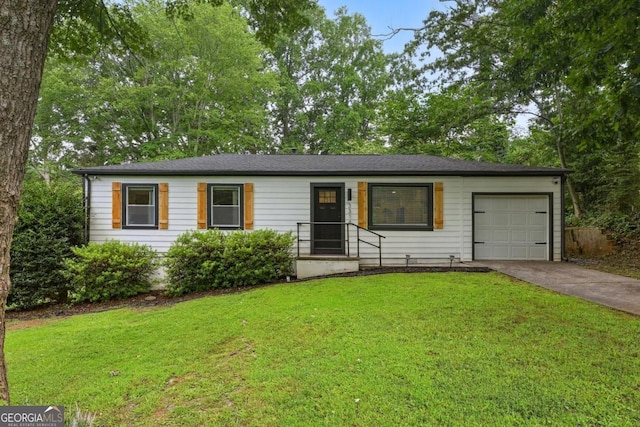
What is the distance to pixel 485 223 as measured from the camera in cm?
827

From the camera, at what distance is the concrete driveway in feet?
15.3

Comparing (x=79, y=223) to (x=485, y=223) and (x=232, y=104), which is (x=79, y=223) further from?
(x=232, y=104)

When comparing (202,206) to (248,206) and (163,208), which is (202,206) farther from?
(248,206)

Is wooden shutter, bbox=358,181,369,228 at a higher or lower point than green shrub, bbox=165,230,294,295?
higher

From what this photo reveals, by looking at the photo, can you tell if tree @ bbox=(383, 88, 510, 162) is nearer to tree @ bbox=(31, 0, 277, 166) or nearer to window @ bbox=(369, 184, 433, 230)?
window @ bbox=(369, 184, 433, 230)

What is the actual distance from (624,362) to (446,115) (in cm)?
1102

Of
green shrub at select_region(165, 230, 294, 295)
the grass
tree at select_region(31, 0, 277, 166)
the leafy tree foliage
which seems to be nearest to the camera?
the grass

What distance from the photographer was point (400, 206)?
826cm

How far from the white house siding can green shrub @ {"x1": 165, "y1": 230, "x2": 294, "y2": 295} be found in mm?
1040

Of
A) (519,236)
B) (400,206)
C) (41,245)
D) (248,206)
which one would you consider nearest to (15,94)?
(248,206)

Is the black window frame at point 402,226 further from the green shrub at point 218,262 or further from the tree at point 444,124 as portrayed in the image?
the tree at point 444,124

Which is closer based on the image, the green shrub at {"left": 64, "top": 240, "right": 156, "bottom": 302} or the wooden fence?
the green shrub at {"left": 64, "top": 240, "right": 156, "bottom": 302}

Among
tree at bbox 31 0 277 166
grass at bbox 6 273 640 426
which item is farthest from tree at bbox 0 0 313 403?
tree at bbox 31 0 277 166

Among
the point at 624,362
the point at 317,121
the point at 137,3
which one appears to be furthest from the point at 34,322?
the point at 317,121
